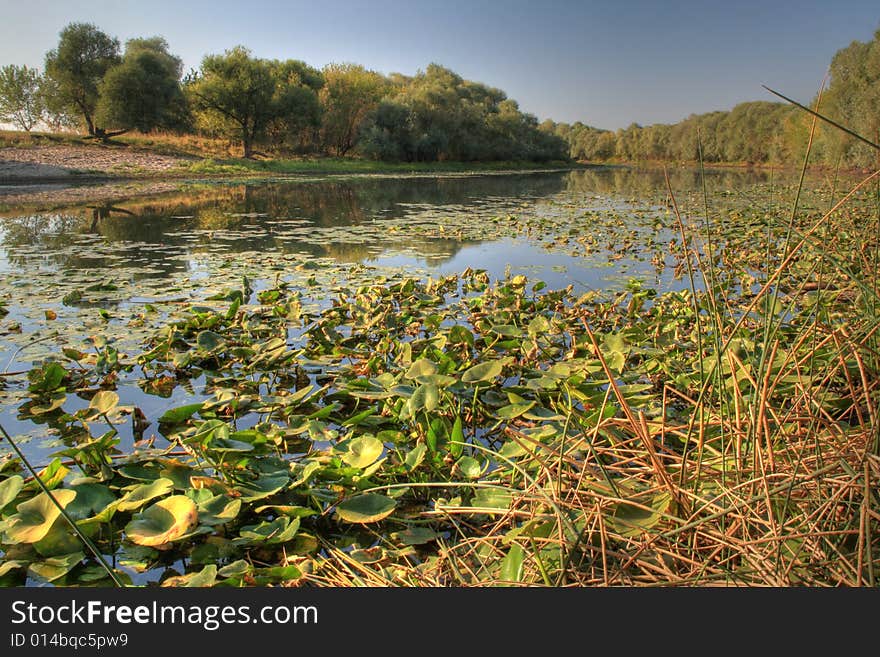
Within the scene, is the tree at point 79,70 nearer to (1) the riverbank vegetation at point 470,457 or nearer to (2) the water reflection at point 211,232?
(2) the water reflection at point 211,232

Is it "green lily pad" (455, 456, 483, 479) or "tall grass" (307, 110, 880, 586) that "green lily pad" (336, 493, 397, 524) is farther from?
"green lily pad" (455, 456, 483, 479)

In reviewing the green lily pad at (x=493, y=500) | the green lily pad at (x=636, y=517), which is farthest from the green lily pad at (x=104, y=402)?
the green lily pad at (x=636, y=517)

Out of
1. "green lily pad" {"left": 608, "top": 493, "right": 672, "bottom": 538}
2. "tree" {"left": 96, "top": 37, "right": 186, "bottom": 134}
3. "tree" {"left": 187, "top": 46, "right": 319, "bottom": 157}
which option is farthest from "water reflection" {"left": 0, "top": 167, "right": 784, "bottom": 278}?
"tree" {"left": 187, "top": 46, "right": 319, "bottom": 157}

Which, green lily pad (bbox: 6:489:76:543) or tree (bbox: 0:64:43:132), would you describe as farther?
tree (bbox: 0:64:43:132)

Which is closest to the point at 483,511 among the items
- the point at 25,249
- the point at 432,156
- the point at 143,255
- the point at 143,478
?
the point at 143,478

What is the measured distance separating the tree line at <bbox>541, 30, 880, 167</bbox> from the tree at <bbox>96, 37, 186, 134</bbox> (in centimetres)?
2513

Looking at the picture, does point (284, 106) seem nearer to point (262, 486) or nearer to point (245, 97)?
point (245, 97)

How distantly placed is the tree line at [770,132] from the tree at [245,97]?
20.2 m

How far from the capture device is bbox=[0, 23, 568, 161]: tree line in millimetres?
25234

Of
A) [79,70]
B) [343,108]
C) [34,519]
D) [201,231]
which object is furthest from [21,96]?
[34,519]

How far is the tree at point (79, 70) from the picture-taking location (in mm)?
25250

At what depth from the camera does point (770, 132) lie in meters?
38.4

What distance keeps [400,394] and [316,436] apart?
0.32m

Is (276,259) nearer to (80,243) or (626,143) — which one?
(80,243)
